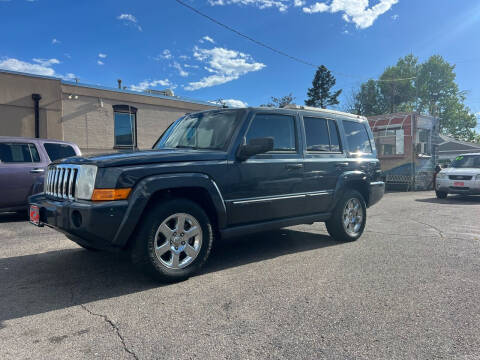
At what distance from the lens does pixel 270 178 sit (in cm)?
446

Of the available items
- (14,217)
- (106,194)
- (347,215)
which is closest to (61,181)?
(106,194)

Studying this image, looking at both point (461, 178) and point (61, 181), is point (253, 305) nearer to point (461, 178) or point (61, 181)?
point (61, 181)

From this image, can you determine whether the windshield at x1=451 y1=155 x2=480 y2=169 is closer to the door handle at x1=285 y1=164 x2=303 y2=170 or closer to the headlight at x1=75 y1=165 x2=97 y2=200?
the door handle at x1=285 y1=164 x2=303 y2=170

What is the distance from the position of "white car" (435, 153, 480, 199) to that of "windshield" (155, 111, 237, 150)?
1106cm

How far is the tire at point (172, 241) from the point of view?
347cm

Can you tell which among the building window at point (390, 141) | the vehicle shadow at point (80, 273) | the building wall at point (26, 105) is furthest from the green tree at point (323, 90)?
the vehicle shadow at point (80, 273)

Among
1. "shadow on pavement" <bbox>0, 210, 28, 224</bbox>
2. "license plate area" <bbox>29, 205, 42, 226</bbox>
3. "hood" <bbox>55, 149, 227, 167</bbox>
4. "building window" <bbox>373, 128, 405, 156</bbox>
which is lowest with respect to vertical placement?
"shadow on pavement" <bbox>0, 210, 28, 224</bbox>

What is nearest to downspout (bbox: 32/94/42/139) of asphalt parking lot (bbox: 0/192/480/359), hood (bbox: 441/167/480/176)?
asphalt parking lot (bbox: 0/192/480/359)

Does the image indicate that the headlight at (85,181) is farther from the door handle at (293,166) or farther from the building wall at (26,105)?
the building wall at (26,105)

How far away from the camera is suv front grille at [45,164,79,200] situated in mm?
3570

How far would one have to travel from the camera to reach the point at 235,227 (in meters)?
4.19

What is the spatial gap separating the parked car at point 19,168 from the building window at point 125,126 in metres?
8.41

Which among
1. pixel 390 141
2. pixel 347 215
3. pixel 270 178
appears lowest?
pixel 347 215

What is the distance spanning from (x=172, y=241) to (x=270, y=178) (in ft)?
4.79
